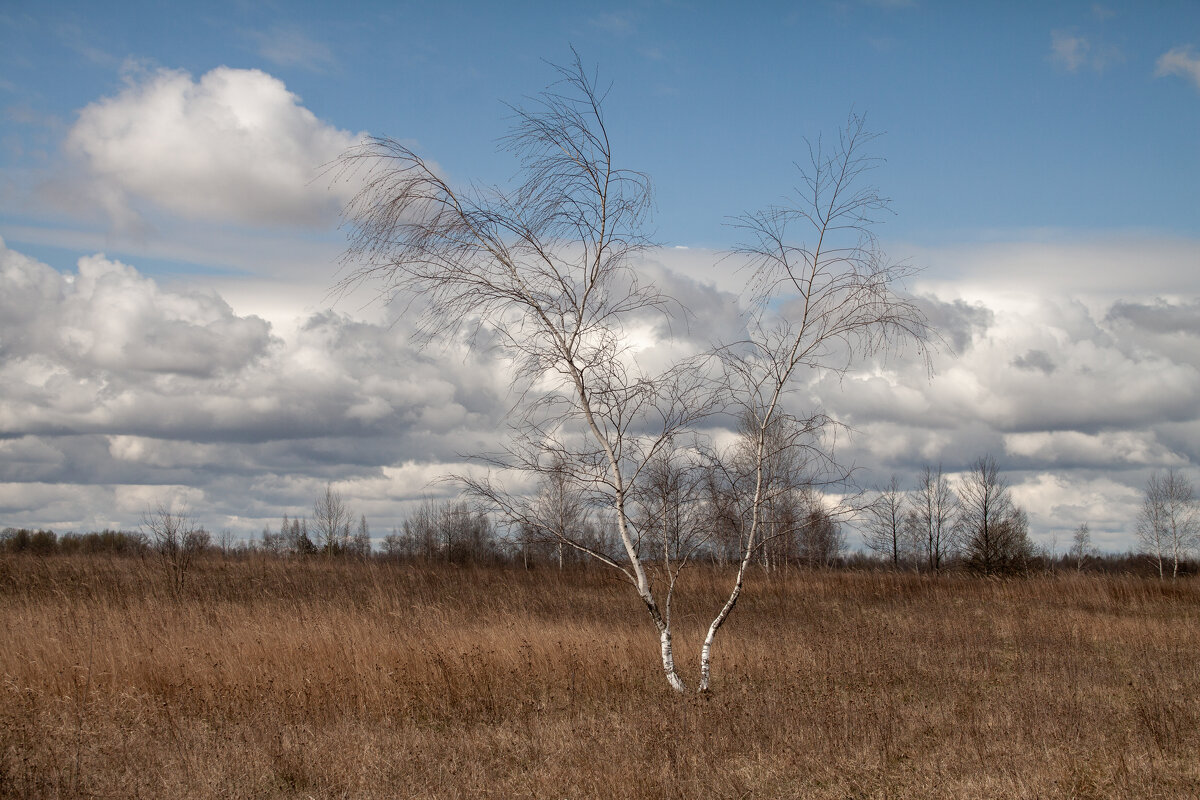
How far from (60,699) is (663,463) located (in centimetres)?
718

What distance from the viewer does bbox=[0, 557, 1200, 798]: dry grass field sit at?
6309mm

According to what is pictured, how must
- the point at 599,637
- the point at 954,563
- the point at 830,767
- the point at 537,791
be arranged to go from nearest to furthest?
1. the point at 537,791
2. the point at 830,767
3. the point at 599,637
4. the point at 954,563

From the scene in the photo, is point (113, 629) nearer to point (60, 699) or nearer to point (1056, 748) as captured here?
point (60, 699)

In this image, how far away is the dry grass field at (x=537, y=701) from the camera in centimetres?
631

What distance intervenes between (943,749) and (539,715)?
13.1 ft

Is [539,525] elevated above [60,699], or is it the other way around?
[539,525]

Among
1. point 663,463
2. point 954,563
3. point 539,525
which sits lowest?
point 954,563

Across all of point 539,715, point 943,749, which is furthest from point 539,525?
point 943,749

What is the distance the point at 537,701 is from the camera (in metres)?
9.47

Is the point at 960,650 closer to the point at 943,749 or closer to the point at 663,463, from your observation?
the point at 943,749

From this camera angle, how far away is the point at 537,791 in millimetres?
6062

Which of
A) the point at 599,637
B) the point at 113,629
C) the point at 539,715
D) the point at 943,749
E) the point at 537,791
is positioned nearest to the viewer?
the point at 537,791

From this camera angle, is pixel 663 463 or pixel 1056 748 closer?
pixel 1056 748

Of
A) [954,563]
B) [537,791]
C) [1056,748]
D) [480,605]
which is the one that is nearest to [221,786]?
[537,791]
